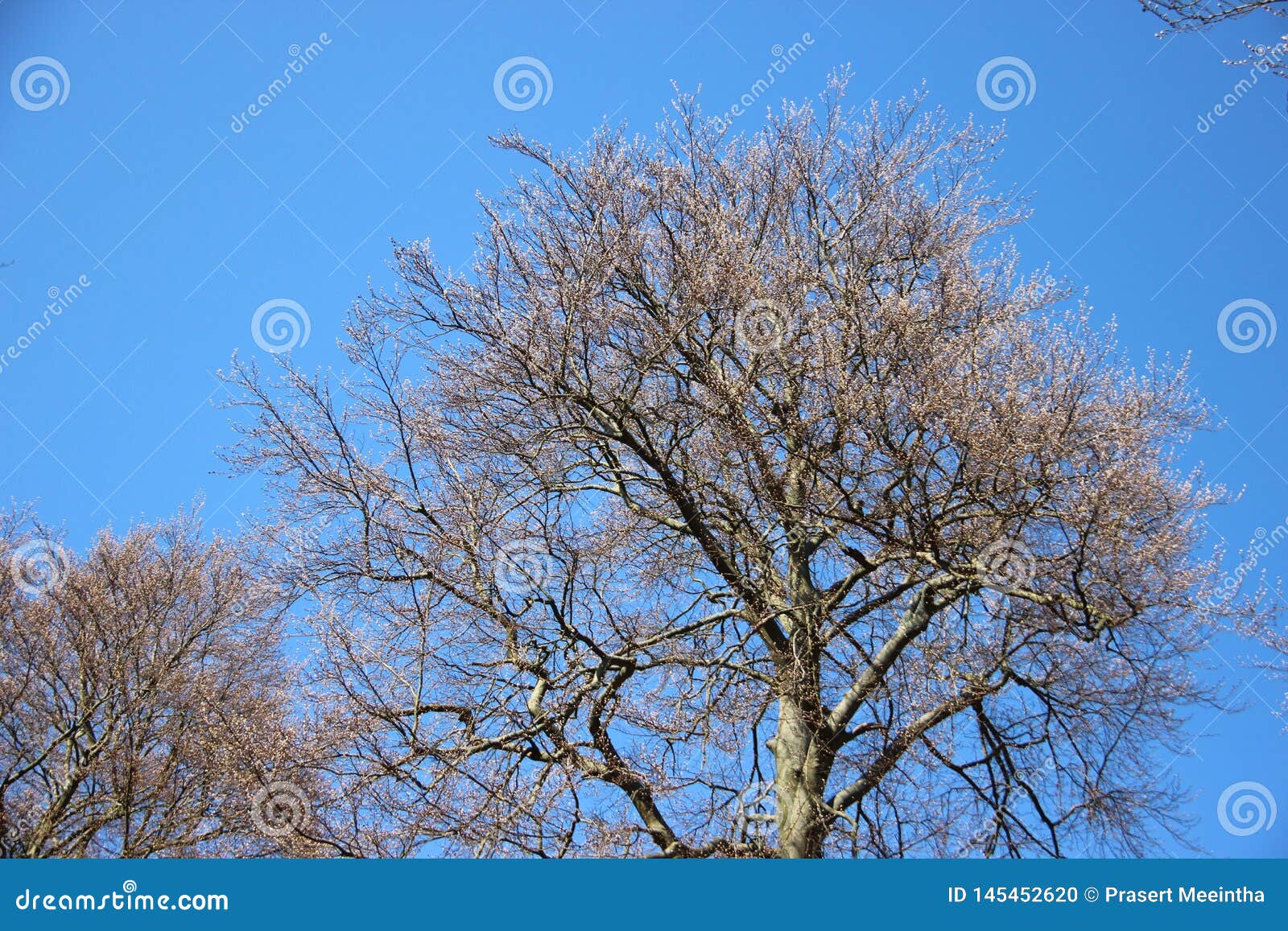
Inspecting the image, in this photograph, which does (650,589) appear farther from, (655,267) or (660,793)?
(655,267)

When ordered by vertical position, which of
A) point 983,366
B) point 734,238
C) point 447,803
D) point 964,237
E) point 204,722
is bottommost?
point 447,803

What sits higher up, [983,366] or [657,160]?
[657,160]

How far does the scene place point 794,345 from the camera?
30.9ft

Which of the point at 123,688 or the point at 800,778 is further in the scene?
the point at 123,688

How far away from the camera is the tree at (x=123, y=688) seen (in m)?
11.6

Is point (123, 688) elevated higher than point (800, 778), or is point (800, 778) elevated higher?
point (123, 688)

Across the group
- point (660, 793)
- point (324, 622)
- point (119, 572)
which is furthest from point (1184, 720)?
point (119, 572)

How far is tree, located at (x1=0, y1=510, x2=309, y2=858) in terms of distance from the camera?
38.0 feet

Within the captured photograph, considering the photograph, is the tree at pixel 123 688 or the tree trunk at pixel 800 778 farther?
the tree at pixel 123 688

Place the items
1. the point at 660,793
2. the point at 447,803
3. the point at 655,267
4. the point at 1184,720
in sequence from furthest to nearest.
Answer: the point at 655,267 < the point at 1184,720 < the point at 660,793 < the point at 447,803

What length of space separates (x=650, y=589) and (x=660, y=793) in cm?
220

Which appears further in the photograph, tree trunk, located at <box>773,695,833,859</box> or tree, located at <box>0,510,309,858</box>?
tree, located at <box>0,510,309,858</box>

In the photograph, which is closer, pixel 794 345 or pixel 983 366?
pixel 983 366

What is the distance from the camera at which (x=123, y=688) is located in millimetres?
12398
